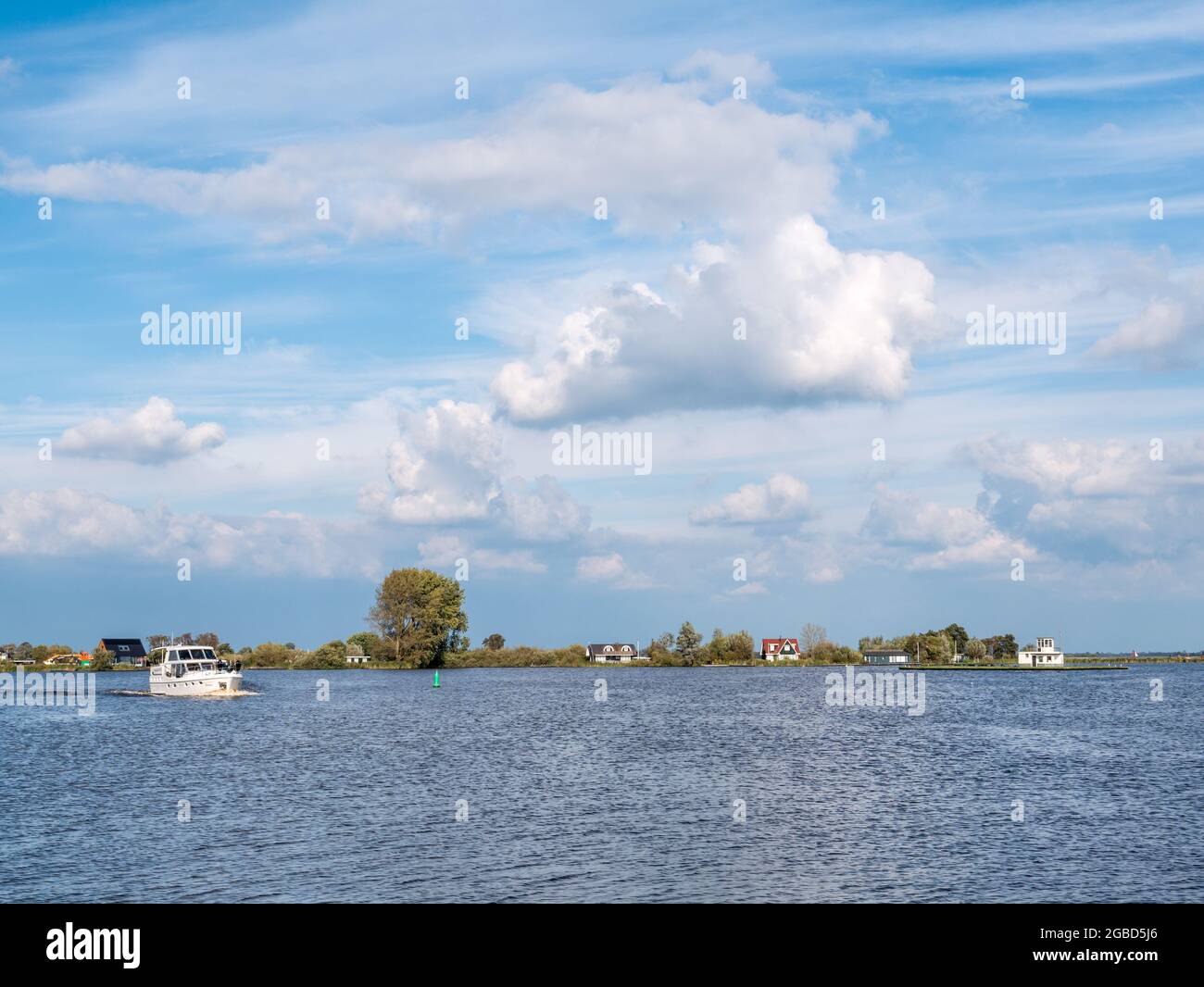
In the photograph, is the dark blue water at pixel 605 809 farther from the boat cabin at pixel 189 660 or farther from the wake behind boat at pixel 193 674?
the boat cabin at pixel 189 660

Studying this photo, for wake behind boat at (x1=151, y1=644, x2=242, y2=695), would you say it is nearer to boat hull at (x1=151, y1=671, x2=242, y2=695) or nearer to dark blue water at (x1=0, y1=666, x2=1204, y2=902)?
boat hull at (x1=151, y1=671, x2=242, y2=695)

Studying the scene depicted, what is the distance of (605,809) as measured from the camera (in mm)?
49844

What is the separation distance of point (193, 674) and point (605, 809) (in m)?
105

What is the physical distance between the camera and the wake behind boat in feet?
452

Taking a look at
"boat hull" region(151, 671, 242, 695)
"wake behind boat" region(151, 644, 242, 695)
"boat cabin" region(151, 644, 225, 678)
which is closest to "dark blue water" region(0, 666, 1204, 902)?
"boat hull" region(151, 671, 242, 695)

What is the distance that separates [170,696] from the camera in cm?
14112

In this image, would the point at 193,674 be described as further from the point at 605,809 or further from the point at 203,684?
the point at 605,809

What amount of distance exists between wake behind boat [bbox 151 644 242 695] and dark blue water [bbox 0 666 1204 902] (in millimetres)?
34282

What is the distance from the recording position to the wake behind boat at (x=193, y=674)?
138 metres

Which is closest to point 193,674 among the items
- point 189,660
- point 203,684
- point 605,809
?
point 203,684

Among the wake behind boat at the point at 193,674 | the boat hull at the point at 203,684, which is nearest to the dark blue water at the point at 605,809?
the boat hull at the point at 203,684
